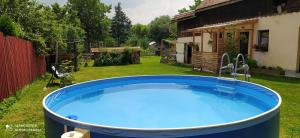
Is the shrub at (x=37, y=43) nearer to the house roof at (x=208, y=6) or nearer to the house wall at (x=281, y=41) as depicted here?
the house wall at (x=281, y=41)

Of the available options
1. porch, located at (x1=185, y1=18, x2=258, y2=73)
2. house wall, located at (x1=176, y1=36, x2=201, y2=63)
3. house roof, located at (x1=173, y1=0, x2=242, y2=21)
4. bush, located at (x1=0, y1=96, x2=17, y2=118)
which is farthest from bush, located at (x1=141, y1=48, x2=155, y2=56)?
bush, located at (x1=0, y1=96, x2=17, y2=118)

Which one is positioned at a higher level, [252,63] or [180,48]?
[180,48]

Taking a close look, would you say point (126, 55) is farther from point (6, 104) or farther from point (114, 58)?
point (6, 104)

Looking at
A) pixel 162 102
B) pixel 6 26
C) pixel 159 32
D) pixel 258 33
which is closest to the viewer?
pixel 162 102

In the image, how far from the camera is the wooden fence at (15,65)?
28.1 feet

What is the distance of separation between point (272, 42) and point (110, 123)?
13292 millimetres

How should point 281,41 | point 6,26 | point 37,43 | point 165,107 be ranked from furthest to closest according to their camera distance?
point 281,41
point 37,43
point 6,26
point 165,107

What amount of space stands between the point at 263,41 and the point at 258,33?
58cm

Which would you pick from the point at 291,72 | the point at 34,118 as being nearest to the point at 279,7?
the point at 291,72

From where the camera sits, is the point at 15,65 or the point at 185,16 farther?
the point at 185,16

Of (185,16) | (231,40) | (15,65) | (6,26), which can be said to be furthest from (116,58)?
(6,26)

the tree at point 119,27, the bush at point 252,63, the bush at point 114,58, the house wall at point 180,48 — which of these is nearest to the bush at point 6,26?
the bush at point 252,63

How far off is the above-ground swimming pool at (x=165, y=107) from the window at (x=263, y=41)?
887 cm

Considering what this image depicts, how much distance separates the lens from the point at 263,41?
17.4m
